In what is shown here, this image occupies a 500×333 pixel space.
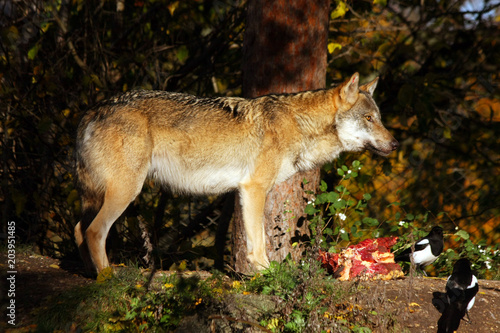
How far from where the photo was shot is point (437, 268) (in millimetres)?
5691

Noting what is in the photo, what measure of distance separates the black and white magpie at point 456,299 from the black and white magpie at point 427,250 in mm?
855

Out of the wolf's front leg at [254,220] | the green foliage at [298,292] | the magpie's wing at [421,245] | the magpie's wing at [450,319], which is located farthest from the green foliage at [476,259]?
the wolf's front leg at [254,220]

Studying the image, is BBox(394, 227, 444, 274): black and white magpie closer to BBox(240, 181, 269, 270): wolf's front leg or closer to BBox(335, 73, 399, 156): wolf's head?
BBox(335, 73, 399, 156): wolf's head

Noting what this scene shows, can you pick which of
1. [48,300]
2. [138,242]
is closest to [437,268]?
[138,242]

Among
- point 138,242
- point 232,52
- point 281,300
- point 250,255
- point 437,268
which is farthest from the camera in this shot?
point 232,52

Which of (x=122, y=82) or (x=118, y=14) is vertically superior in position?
(x=118, y=14)

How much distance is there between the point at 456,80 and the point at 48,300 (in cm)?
567

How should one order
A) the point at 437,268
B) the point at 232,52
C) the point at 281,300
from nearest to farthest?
the point at 281,300, the point at 437,268, the point at 232,52

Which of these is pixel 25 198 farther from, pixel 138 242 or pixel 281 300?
pixel 281 300

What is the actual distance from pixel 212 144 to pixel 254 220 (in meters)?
0.84

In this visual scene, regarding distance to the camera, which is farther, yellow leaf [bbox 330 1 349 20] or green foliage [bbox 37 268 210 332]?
yellow leaf [bbox 330 1 349 20]

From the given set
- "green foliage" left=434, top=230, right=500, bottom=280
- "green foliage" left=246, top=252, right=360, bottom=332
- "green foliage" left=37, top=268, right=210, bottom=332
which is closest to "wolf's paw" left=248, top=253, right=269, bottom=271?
"green foliage" left=246, top=252, right=360, bottom=332

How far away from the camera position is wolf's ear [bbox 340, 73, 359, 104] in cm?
480

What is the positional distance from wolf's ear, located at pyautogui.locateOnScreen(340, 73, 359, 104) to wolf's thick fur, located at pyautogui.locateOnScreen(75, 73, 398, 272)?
0.01 meters
